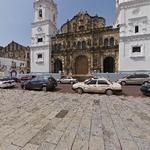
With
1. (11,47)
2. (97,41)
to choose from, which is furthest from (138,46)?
(11,47)

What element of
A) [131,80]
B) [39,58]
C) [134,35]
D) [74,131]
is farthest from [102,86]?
[39,58]

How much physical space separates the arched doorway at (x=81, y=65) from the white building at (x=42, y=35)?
5901 mm

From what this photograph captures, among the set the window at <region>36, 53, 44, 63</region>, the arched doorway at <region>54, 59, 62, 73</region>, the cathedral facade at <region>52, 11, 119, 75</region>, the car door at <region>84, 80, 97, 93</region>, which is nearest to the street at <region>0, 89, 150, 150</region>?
the car door at <region>84, 80, 97, 93</region>

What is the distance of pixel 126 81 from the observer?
22781 mm

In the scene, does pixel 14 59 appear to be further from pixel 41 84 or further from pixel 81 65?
pixel 41 84

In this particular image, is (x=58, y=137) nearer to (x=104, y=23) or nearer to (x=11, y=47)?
(x=104, y=23)

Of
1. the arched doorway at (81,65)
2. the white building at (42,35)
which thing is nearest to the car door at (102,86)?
the arched doorway at (81,65)

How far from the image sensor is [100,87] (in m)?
15.8

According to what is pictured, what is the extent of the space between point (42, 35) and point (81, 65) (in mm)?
10814

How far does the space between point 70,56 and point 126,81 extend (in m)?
17.0

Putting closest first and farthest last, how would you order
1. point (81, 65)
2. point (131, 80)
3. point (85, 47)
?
point (131, 80)
point (85, 47)
point (81, 65)

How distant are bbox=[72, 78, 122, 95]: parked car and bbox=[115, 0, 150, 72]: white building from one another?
16962mm

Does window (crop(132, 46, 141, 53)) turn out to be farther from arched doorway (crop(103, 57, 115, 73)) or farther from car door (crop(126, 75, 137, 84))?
car door (crop(126, 75, 137, 84))

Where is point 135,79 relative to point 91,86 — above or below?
above
